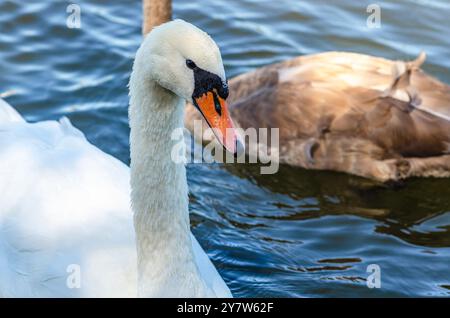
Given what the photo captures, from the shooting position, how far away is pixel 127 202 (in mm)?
4848

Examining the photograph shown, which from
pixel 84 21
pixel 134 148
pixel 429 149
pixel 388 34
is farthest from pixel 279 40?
pixel 134 148

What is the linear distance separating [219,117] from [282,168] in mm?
3594

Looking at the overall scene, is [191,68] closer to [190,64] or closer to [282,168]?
[190,64]

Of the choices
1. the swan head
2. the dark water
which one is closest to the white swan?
the swan head

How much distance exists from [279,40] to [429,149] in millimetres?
2871

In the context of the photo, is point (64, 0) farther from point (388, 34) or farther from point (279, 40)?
point (388, 34)

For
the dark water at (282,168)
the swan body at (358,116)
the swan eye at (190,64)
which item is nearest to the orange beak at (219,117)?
the swan eye at (190,64)

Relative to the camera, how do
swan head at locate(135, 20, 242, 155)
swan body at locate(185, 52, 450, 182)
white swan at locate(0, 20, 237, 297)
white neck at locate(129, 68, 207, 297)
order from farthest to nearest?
swan body at locate(185, 52, 450, 182) → white neck at locate(129, 68, 207, 297) → white swan at locate(0, 20, 237, 297) → swan head at locate(135, 20, 242, 155)

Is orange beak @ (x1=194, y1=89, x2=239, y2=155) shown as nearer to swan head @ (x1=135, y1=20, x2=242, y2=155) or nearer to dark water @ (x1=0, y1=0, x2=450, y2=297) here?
swan head @ (x1=135, y1=20, x2=242, y2=155)

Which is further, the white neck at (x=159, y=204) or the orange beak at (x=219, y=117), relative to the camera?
the white neck at (x=159, y=204)

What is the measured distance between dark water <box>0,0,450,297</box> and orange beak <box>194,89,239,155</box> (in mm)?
1938

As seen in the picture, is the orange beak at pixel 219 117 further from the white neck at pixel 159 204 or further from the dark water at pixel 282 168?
the dark water at pixel 282 168

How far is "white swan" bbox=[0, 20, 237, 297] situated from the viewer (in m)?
3.73

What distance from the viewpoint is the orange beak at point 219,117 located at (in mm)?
3758
